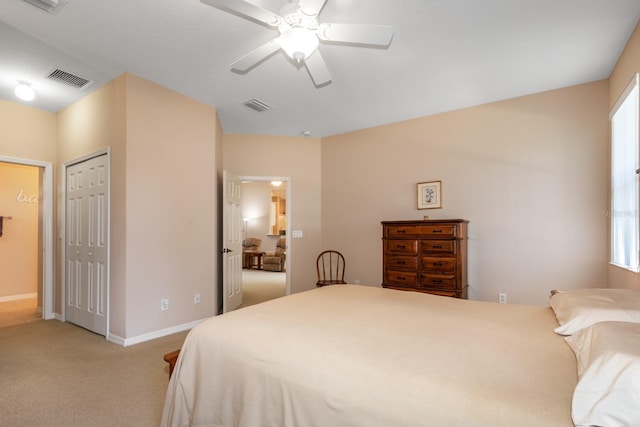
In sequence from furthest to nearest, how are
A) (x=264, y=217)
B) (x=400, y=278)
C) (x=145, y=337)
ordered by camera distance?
(x=264, y=217), (x=400, y=278), (x=145, y=337)

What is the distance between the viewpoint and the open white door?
4195mm

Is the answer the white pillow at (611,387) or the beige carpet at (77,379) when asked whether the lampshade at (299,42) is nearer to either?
the white pillow at (611,387)

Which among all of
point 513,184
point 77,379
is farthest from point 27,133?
point 513,184

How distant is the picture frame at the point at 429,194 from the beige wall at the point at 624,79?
1777 mm

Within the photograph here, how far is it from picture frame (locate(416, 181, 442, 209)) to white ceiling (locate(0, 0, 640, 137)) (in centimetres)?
96

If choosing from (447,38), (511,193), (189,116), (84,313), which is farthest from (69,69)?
(511,193)

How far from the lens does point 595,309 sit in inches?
54.3

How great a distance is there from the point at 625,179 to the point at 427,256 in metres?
1.82

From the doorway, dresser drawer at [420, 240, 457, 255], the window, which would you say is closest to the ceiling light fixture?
dresser drawer at [420, 240, 457, 255]

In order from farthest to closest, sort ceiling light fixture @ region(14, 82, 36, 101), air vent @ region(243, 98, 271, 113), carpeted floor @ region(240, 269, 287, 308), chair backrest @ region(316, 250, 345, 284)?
carpeted floor @ region(240, 269, 287, 308) → chair backrest @ region(316, 250, 345, 284) → air vent @ region(243, 98, 271, 113) → ceiling light fixture @ region(14, 82, 36, 101)

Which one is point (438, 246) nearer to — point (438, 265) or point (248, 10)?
point (438, 265)

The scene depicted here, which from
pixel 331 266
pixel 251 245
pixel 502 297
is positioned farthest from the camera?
pixel 251 245

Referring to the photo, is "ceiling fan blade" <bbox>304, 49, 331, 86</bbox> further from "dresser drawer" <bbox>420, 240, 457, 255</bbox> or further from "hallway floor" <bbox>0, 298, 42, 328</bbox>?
"hallway floor" <bbox>0, 298, 42, 328</bbox>

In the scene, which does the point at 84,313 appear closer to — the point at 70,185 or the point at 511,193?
the point at 70,185
